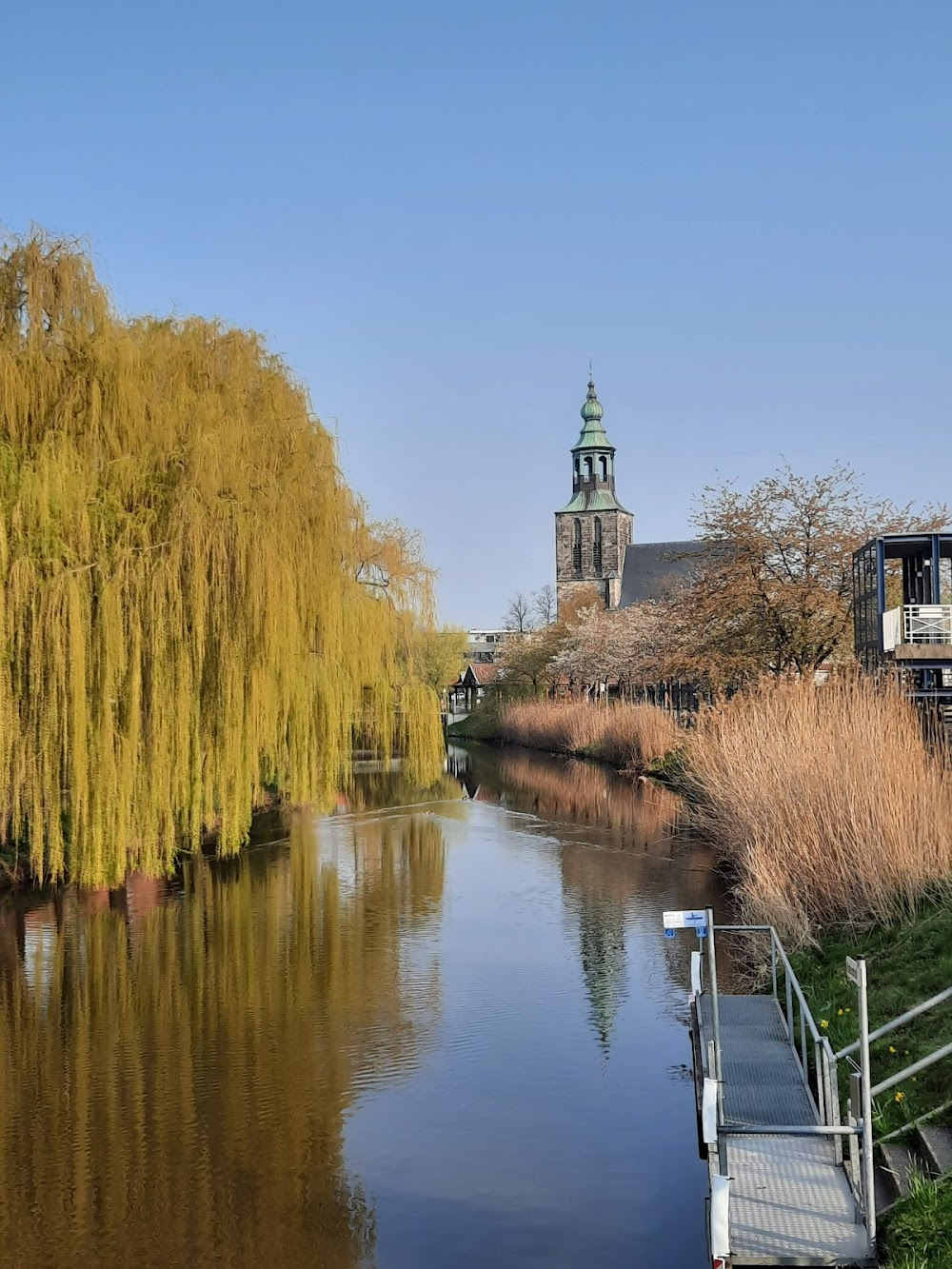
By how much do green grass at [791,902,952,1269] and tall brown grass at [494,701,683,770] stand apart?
63.4 ft

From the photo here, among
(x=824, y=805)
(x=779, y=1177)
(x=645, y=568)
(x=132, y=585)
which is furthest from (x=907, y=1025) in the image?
(x=645, y=568)

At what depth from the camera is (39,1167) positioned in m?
8.66

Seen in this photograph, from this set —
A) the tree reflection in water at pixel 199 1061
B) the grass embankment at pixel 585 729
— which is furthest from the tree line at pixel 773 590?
the tree reflection in water at pixel 199 1061

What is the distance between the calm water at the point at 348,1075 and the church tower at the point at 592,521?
263 feet

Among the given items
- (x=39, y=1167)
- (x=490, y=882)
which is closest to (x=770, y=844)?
(x=490, y=882)

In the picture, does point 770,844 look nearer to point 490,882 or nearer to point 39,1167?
point 490,882

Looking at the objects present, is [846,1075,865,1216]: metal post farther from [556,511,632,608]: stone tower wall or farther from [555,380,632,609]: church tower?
[555,380,632,609]: church tower

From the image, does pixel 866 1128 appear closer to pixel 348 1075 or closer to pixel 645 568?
pixel 348 1075

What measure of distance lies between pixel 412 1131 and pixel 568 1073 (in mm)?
1671

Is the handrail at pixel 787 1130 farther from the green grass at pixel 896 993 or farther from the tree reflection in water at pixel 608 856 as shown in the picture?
the tree reflection in water at pixel 608 856

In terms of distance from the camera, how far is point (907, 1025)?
9.00m

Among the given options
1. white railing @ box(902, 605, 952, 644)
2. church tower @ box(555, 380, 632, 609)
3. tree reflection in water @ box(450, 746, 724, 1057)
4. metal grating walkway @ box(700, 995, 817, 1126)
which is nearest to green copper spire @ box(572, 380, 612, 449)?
church tower @ box(555, 380, 632, 609)

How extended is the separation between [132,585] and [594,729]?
103 feet

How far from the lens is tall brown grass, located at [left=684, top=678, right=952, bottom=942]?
39.3 ft
